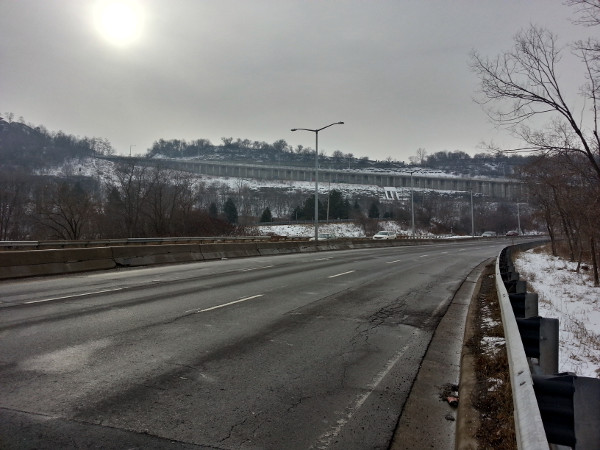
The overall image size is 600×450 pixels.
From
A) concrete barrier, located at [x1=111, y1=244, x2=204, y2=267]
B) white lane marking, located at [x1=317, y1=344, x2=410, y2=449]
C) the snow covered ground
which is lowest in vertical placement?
the snow covered ground

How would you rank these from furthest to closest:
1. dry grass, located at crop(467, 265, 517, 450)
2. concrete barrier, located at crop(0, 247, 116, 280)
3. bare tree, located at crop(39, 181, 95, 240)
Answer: bare tree, located at crop(39, 181, 95, 240), concrete barrier, located at crop(0, 247, 116, 280), dry grass, located at crop(467, 265, 517, 450)

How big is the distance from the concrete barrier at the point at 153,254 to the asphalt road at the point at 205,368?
7411 mm

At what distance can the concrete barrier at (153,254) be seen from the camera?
18.6 meters

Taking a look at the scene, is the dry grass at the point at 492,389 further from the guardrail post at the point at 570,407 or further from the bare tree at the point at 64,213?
the bare tree at the point at 64,213

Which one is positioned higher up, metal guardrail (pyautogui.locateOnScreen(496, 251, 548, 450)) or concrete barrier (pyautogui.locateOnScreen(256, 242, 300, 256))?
metal guardrail (pyautogui.locateOnScreen(496, 251, 548, 450))

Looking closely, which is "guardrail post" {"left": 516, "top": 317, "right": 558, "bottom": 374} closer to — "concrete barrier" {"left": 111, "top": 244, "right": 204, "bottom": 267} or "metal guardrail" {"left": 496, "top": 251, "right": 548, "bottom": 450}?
"metal guardrail" {"left": 496, "top": 251, "right": 548, "bottom": 450}

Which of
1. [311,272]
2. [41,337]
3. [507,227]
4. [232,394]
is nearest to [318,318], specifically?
[232,394]

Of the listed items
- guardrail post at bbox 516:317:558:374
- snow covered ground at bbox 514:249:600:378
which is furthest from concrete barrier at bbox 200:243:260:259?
guardrail post at bbox 516:317:558:374

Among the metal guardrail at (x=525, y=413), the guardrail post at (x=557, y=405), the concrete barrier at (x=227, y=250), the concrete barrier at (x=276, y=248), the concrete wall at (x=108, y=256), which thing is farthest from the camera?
the concrete barrier at (x=276, y=248)

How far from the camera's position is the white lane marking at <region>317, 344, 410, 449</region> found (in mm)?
3783

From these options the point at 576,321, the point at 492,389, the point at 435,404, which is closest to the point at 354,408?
the point at 435,404

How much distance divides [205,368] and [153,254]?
52.8 feet

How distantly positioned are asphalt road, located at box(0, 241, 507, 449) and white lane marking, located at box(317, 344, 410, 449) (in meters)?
Result: 0.02

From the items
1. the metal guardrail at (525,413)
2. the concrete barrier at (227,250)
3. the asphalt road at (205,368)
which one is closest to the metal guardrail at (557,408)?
the metal guardrail at (525,413)
